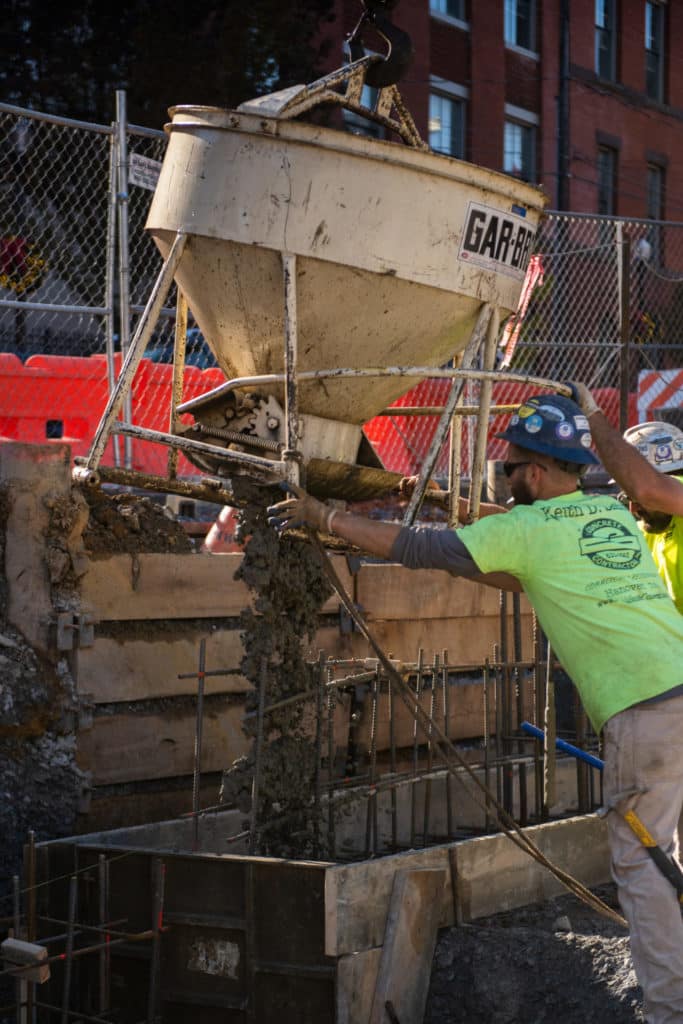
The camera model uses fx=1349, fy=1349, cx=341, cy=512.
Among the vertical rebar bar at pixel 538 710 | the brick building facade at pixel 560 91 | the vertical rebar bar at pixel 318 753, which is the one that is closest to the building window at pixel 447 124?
the brick building facade at pixel 560 91

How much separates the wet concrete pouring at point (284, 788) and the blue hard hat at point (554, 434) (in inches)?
58.1

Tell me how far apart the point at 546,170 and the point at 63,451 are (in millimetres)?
19283

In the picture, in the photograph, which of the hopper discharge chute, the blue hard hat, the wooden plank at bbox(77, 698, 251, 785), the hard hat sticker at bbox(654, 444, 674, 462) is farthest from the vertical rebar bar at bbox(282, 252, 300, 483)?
the wooden plank at bbox(77, 698, 251, 785)

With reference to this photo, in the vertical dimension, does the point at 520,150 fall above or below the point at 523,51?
below

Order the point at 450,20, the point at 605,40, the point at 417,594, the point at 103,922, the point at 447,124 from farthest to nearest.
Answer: the point at 605,40 < the point at 447,124 < the point at 450,20 < the point at 417,594 < the point at 103,922

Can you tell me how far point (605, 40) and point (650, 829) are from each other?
79.4ft

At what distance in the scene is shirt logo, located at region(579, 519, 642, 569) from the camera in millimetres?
4785

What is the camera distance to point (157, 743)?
736 cm

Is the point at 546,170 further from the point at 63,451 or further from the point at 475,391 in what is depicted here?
the point at 63,451

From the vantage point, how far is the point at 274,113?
18.3ft

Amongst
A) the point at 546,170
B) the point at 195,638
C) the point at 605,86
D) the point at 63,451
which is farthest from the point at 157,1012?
the point at 605,86

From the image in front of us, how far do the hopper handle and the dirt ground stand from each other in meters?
3.87

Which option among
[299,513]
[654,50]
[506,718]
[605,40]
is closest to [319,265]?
[299,513]

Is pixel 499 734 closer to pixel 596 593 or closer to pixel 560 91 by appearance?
pixel 596 593
